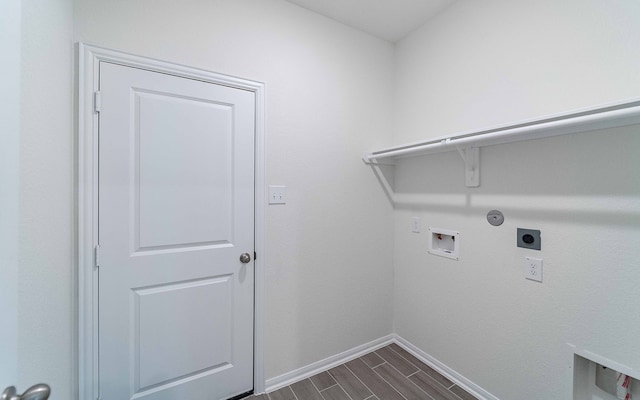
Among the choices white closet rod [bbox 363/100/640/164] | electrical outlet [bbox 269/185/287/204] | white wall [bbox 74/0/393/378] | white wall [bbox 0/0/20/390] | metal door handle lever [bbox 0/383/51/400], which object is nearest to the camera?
metal door handle lever [bbox 0/383/51/400]

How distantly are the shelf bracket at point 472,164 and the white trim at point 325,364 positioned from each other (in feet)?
5.04

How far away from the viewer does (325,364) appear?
6.36ft

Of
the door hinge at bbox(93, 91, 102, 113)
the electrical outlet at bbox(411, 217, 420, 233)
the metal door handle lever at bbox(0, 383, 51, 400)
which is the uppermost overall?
the door hinge at bbox(93, 91, 102, 113)

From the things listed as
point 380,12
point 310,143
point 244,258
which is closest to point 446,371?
point 244,258

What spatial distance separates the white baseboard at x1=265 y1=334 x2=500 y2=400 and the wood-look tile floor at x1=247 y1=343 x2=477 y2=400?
31mm

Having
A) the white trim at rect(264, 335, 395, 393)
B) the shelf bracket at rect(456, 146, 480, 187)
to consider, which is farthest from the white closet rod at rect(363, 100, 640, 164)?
the white trim at rect(264, 335, 395, 393)

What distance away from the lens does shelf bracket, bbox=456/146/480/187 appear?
164 cm

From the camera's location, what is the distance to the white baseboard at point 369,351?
1691 millimetres

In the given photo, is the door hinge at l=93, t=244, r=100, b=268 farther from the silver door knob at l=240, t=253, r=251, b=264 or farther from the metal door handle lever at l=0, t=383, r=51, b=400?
the metal door handle lever at l=0, t=383, r=51, b=400

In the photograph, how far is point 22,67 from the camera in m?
0.75

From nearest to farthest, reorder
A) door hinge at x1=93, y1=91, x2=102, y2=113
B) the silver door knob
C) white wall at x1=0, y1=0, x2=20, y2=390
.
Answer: white wall at x1=0, y1=0, x2=20, y2=390
door hinge at x1=93, y1=91, x2=102, y2=113
the silver door knob

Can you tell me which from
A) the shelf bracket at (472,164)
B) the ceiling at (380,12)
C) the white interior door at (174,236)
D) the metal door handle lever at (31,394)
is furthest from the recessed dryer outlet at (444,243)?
the metal door handle lever at (31,394)

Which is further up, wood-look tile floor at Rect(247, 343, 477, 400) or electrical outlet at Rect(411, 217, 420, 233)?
electrical outlet at Rect(411, 217, 420, 233)

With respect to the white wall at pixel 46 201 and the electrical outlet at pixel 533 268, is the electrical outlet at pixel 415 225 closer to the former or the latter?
the electrical outlet at pixel 533 268
